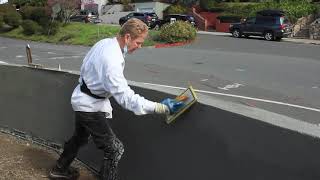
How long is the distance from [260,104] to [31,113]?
21.1 ft

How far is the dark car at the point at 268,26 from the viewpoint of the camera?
3775 centimetres

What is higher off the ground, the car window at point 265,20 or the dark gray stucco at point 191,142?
the dark gray stucco at point 191,142

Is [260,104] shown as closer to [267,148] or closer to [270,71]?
[270,71]

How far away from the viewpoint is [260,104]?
40.8ft

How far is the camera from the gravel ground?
588 cm

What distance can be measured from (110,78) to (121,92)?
14 cm

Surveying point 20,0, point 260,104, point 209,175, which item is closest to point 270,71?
point 260,104

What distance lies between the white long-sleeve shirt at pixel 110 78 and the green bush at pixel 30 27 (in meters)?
39.6

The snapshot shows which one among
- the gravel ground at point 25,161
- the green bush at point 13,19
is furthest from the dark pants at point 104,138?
the green bush at point 13,19

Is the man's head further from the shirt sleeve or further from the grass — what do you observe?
the grass

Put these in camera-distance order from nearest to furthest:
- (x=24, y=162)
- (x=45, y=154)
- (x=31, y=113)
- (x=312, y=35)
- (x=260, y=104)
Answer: (x=24, y=162)
(x=45, y=154)
(x=31, y=113)
(x=260, y=104)
(x=312, y=35)

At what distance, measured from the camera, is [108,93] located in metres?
4.73

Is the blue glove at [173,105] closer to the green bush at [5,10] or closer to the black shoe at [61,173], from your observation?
the black shoe at [61,173]

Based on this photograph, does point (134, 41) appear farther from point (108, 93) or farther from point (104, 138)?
point (104, 138)
